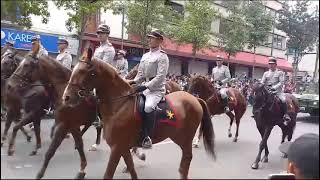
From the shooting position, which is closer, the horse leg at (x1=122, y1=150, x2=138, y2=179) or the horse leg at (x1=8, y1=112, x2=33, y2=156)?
the horse leg at (x1=8, y1=112, x2=33, y2=156)

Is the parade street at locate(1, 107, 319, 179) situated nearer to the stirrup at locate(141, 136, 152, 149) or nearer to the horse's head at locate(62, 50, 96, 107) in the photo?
the stirrup at locate(141, 136, 152, 149)

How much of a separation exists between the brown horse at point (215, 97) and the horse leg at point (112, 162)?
4.36 m

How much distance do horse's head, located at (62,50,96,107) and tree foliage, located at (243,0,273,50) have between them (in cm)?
106

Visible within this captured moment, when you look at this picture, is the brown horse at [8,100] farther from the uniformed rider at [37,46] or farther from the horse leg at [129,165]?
the horse leg at [129,165]

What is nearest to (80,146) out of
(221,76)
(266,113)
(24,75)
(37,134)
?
(37,134)

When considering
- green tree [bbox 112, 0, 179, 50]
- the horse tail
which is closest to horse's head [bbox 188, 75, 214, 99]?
the horse tail

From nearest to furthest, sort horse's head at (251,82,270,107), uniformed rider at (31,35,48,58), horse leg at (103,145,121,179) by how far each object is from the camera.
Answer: uniformed rider at (31,35,48,58)
horse leg at (103,145,121,179)
horse's head at (251,82,270,107)

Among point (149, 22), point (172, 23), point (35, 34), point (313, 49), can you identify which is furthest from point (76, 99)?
point (172, 23)

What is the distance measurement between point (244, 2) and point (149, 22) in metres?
11.4

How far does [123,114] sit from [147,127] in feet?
1.60

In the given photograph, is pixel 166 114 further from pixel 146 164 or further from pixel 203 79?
pixel 203 79

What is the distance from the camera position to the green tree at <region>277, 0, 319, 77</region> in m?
1.62

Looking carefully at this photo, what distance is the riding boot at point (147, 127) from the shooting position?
4.48 m

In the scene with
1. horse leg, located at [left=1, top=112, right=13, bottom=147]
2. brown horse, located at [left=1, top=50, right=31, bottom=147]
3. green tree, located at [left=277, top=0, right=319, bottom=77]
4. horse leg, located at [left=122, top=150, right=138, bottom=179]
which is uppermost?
green tree, located at [left=277, top=0, right=319, bottom=77]
